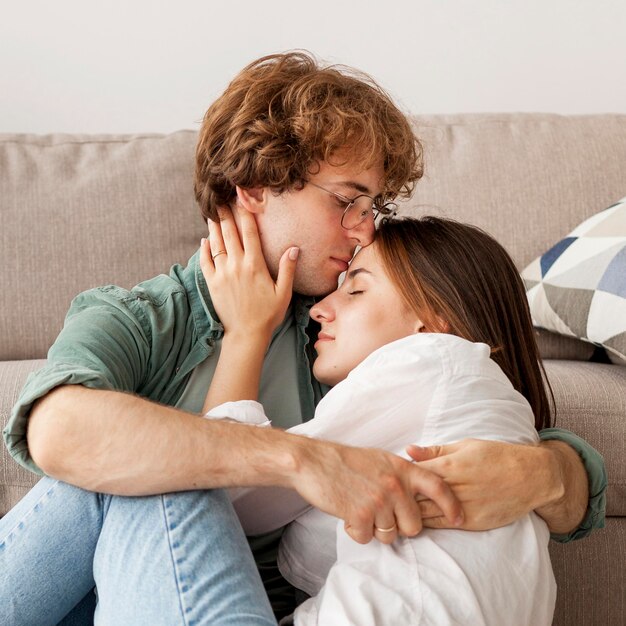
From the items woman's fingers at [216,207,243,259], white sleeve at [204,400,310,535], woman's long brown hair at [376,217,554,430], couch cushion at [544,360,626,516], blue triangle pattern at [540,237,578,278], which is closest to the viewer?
white sleeve at [204,400,310,535]

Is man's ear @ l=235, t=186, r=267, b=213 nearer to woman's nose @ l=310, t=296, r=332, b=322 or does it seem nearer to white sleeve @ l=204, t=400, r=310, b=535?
woman's nose @ l=310, t=296, r=332, b=322

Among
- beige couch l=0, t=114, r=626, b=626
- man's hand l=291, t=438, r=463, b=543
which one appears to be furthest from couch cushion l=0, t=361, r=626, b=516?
man's hand l=291, t=438, r=463, b=543

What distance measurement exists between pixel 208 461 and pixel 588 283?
116cm

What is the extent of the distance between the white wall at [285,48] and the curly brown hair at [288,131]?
1.05 meters

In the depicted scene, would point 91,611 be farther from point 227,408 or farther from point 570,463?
point 570,463

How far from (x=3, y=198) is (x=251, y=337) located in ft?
3.13

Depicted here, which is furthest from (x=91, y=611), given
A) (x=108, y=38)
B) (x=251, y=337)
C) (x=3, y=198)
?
(x=108, y=38)

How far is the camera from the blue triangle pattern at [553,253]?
83.1 inches

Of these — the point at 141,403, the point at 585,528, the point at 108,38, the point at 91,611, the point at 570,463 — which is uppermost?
the point at 108,38

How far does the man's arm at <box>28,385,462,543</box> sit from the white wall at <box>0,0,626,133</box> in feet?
5.68

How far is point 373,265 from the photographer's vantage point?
4.89 ft

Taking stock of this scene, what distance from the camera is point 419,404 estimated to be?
115 centimetres

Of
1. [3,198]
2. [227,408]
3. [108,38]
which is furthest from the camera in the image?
[108,38]

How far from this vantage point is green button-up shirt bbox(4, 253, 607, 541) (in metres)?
1.23
